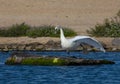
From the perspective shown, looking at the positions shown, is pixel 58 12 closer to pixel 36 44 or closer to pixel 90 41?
pixel 36 44

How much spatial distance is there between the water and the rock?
0.55 feet

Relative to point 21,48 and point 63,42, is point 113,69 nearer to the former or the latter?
point 63,42

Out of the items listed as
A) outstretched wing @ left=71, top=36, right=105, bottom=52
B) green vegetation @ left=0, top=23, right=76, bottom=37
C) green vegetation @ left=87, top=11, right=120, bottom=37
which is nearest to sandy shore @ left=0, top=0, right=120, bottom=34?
green vegetation @ left=87, top=11, right=120, bottom=37

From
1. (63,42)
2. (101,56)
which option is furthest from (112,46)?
(63,42)

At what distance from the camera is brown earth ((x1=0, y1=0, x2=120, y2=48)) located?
59.4 m

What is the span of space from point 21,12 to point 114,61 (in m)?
34.9

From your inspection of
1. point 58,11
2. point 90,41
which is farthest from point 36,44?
point 58,11

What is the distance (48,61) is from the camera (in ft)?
93.3

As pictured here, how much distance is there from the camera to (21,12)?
64.8m

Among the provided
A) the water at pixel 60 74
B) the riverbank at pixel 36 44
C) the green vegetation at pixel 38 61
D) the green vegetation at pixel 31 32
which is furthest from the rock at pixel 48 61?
the green vegetation at pixel 31 32

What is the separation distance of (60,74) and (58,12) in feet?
128

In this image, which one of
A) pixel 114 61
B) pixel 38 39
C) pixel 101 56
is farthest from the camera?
pixel 38 39

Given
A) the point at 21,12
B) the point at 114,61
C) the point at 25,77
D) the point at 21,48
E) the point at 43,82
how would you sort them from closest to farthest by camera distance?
the point at 43,82 < the point at 25,77 < the point at 114,61 < the point at 21,48 < the point at 21,12

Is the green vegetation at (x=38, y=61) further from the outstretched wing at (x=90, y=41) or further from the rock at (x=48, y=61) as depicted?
the outstretched wing at (x=90, y=41)
